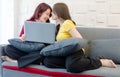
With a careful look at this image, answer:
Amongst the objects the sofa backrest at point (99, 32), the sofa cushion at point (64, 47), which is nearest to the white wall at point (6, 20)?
the sofa backrest at point (99, 32)

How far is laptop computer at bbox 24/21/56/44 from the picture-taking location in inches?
81.0

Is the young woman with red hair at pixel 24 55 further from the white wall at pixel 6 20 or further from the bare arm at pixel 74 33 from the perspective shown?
the white wall at pixel 6 20

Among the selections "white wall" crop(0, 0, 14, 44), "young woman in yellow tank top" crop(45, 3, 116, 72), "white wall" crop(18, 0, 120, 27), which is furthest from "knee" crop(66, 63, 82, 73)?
"white wall" crop(0, 0, 14, 44)

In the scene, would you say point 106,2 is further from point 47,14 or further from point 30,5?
point 30,5

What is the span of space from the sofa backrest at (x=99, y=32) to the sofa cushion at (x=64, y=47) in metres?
0.48

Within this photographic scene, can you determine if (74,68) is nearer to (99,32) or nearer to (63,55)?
(63,55)

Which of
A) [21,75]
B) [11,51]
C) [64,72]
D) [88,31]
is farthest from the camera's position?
[88,31]

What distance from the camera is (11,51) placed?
2.24m

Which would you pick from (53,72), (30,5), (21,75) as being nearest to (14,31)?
(30,5)

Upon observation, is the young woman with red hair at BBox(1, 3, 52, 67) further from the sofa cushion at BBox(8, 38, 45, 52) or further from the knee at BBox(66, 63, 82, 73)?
the knee at BBox(66, 63, 82, 73)

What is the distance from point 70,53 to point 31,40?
44 centimetres

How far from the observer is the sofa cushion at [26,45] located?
2.13 metres

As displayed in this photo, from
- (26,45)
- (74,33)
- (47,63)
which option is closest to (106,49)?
(74,33)

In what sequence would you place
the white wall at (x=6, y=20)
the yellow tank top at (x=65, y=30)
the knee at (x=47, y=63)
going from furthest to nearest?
the white wall at (x=6, y=20), the yellow tank top at (x=65, y=30), the knee at (x=47, y=63)
